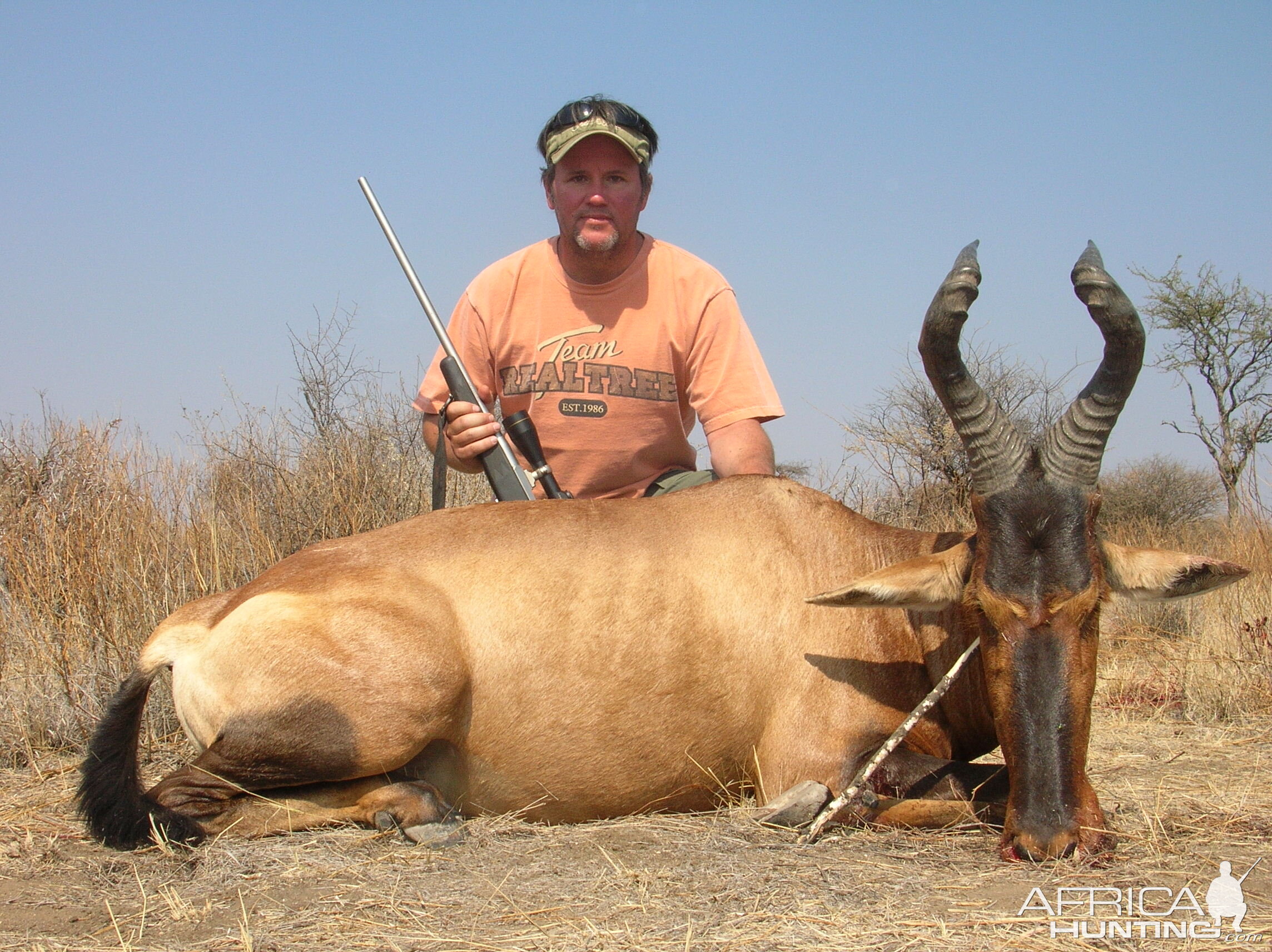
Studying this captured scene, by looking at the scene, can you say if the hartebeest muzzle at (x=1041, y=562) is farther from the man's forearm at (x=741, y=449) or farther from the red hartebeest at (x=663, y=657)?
the man's forearm at (x=741, y=449)

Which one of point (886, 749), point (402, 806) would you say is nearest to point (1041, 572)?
point (886, 749)

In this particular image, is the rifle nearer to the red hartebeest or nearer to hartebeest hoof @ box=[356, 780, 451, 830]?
the red hartebeest

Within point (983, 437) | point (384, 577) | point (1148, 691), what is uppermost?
point (983, 437)

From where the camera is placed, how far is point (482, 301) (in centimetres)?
663

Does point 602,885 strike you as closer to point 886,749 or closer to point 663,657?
point 663,657

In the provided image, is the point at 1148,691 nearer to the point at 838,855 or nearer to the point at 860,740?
the point at 860,740

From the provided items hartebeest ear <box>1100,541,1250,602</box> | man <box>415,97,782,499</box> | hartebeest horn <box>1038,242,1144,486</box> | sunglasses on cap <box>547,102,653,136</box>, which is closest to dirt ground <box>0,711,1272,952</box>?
hartebeest ear <box>1100,541,1250,602</box>

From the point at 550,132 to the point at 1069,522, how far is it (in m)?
4.11

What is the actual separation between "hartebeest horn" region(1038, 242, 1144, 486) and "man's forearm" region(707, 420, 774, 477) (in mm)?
2329

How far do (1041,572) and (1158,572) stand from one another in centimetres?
53

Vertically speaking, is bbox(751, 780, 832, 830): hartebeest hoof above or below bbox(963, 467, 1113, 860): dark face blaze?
below

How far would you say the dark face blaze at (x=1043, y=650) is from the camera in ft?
11.4

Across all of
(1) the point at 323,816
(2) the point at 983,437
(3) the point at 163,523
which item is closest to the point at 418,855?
(1) the point at 323,816

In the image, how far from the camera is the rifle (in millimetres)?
5836
